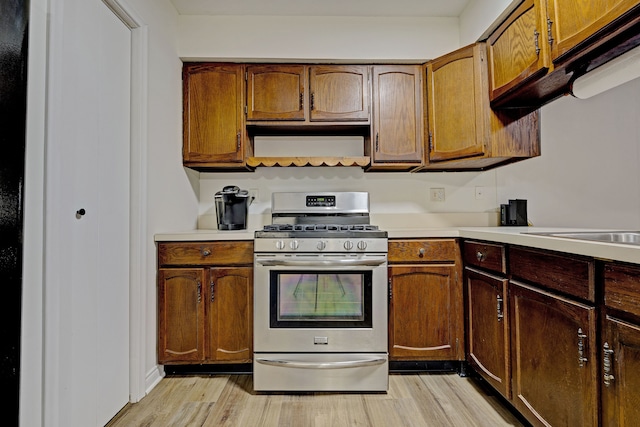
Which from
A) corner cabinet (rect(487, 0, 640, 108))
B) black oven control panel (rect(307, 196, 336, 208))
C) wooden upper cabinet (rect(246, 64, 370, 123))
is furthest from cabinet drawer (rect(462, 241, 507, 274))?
wooden upper cabinet (rect(246, 64, 370, 123))

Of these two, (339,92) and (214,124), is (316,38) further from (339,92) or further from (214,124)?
(214,124)

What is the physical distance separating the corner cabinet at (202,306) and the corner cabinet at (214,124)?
0.69 meters

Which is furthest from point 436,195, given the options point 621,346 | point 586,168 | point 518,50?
point 621,346

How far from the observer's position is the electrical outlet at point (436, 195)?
107 inches

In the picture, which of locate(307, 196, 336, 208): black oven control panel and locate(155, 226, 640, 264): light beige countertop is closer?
locate(155, 226, 640, 264): light beige countertop

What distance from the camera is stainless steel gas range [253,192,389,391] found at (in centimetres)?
192

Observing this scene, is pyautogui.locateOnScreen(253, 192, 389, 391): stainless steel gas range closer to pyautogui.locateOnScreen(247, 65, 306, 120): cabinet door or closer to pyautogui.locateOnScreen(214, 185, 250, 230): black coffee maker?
pyautogui.locateOnScreen(214, 185, 250, 230): black coffee maker

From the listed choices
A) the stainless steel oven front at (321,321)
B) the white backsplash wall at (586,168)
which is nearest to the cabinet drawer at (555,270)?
the stainless steel oven front at (321,321)

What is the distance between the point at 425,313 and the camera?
2104 mm

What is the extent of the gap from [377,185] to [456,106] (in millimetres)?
795

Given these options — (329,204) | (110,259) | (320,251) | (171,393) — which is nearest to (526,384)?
(320,251)

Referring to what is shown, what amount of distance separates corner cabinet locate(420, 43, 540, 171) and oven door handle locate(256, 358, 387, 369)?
1.35 m

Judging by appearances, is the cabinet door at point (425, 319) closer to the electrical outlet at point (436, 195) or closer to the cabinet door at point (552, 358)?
the cabinet door at point (552, 358)

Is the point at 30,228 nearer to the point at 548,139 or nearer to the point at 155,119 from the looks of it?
the point at 155,119
